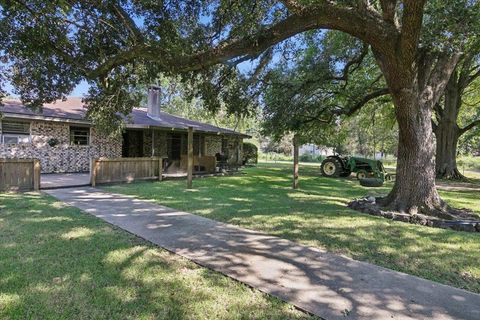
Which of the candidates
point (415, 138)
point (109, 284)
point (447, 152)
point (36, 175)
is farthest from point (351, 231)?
point (447, 152)

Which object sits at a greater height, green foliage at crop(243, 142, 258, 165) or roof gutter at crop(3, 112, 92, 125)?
roof gutter at crop(3, 112, 92, 125)

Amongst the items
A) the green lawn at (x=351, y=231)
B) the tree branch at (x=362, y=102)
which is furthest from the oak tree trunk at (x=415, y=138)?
the tree branch at (x=362, y=102)

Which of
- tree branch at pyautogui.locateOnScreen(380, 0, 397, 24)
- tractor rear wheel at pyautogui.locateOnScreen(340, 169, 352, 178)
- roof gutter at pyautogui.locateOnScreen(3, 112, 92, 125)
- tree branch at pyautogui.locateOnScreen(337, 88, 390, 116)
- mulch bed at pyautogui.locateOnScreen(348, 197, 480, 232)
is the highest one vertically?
tree branch at pyautogui.locateOnScreen(380, 0, 397, 24)

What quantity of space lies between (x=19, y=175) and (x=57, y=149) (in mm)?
5285

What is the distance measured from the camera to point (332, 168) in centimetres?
1764

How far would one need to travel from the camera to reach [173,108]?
1543 inches

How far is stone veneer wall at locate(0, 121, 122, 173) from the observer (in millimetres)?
13008

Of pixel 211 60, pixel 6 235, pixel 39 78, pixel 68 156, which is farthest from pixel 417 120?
pixel 68 156

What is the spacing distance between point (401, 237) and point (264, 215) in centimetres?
261

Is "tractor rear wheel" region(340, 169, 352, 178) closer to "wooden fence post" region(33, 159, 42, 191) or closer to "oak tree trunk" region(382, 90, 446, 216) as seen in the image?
"oak tree trunk" region(382, 90, 446, 216)

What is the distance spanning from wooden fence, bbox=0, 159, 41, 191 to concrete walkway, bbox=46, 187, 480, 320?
5204mm

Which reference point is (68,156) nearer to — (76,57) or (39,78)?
(39,78)

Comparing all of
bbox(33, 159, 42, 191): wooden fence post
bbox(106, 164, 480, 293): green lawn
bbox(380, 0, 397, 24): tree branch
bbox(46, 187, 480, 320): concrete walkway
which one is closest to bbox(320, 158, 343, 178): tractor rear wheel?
bbox(106, 164, 480, 293): green lawn

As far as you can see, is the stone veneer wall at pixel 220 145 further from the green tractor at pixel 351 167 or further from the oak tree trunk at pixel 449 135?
the oak tree trunk at pixel 449 135
